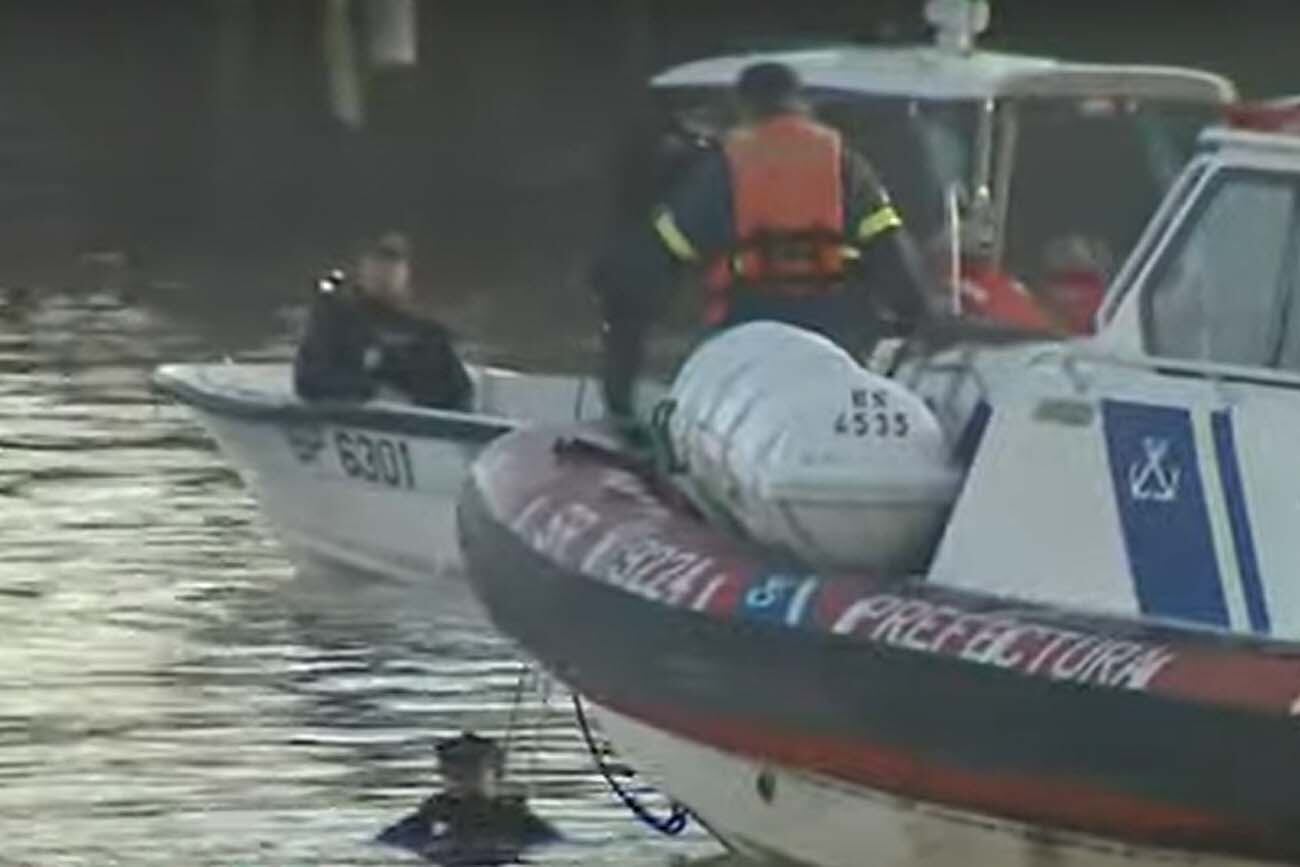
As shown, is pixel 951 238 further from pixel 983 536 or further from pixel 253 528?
pixel 983 536

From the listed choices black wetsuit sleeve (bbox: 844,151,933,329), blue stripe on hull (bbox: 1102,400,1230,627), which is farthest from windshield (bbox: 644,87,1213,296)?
blue stripe on hull (bbox: 1102,400,1230,627)

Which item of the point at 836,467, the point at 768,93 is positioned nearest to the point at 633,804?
the point at 768,93

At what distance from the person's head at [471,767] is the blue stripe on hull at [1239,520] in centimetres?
242

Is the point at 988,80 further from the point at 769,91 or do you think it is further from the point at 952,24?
the point at 769,91

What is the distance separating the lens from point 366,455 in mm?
15891

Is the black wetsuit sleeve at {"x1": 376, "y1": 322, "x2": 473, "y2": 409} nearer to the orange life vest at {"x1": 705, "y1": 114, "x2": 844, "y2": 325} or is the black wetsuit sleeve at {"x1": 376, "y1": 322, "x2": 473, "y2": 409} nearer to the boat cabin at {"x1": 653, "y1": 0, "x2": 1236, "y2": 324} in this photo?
the boat cabin at {"x1": 653, "y1": 0, "x2": 1236, "y2": 324}

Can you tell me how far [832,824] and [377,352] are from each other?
6.04m

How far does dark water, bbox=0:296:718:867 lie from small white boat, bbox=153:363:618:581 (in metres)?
0.13

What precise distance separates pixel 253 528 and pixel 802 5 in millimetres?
23459

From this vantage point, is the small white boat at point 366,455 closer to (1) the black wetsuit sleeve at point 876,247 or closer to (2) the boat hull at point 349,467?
(2) the boat hull at point 349,467

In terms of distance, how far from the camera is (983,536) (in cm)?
1004

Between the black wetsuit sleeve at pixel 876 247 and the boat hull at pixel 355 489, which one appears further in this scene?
the boat hull at pixel 355 489

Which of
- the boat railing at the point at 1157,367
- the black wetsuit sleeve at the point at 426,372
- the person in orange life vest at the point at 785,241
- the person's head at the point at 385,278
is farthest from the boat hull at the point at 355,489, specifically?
the boat railing at the point at 1157,367

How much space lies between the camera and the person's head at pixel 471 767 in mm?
11617
